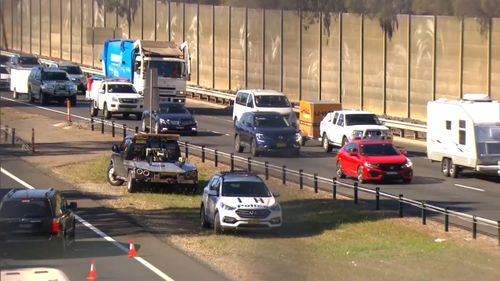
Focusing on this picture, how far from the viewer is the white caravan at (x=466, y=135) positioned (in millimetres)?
39156

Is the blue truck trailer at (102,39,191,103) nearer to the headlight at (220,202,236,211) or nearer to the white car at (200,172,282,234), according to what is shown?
the white car at (200,172,282,234)

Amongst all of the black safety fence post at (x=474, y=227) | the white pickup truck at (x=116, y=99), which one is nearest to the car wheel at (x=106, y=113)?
the white pickup truck at (x=116, y=99)

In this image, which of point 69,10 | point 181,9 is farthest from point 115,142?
point 69,10

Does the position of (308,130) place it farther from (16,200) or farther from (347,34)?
(16,200)

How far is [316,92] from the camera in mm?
69500

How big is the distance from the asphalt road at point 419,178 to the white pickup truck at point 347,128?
658mm

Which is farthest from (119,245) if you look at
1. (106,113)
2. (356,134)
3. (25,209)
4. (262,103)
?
(106,113)

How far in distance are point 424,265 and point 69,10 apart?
7858cm

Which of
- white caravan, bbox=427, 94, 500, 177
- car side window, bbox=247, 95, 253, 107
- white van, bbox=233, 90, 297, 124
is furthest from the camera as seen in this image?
car side window, bbox=247, 95, 253, 107

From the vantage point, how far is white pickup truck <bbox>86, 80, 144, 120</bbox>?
6047 cm

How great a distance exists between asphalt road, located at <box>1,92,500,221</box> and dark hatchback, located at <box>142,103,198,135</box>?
1.91ft

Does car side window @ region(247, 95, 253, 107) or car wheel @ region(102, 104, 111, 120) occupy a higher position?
car side window @ region(247, 95, 253, 107)

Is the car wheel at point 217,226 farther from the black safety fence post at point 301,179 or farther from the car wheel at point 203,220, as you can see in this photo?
the black safety fence post at point 301,179

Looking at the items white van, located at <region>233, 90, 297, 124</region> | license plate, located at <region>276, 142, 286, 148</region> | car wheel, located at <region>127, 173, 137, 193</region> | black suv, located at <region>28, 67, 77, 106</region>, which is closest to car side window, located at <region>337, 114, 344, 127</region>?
license plate, located at <region>276, 142, 286, 148</region>
